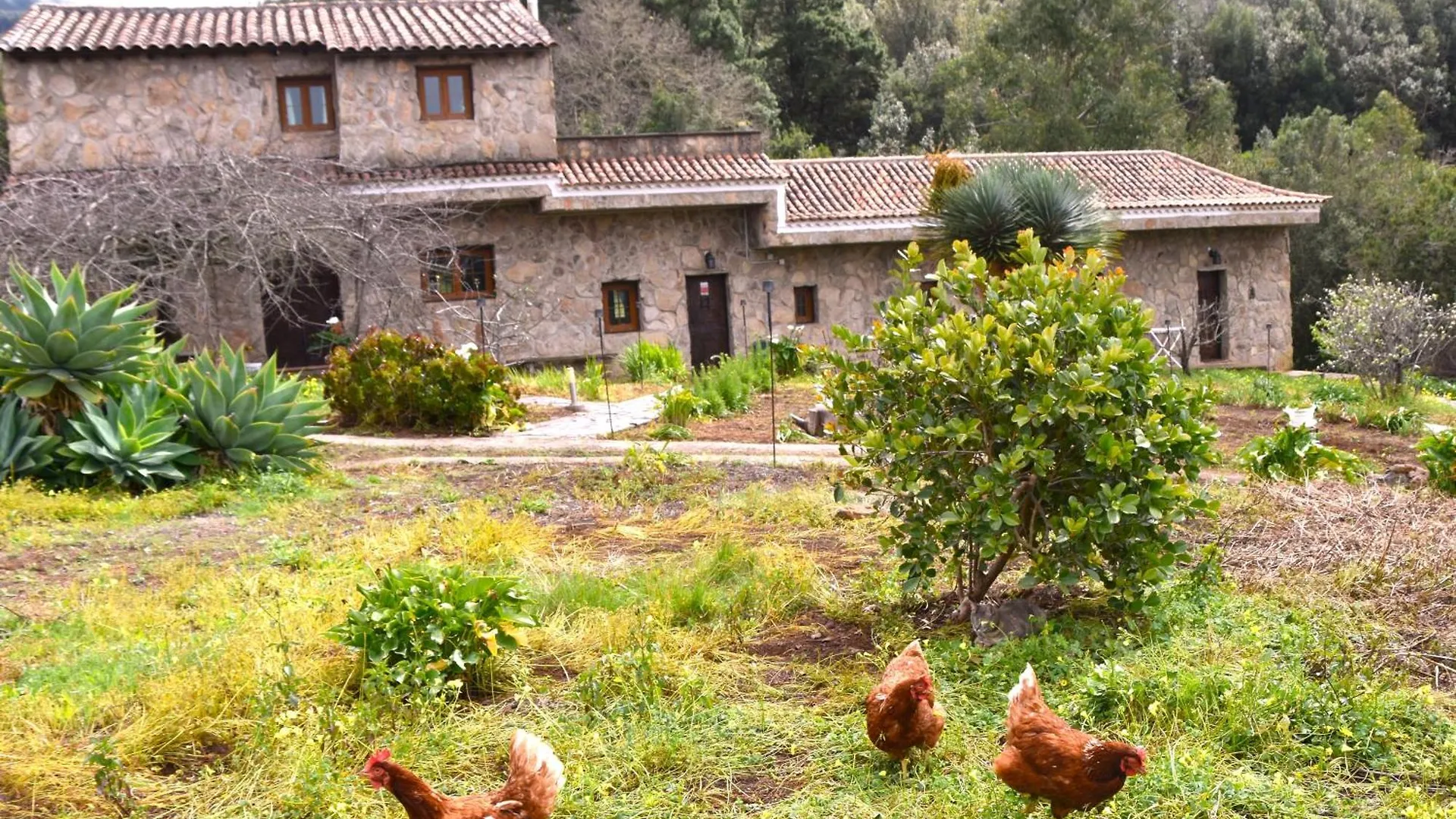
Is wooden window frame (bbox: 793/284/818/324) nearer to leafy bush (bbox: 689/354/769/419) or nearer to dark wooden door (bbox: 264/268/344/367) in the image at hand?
leafy bush (bbox: 689/354/769/419)

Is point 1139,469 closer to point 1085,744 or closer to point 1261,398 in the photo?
point 1085,744

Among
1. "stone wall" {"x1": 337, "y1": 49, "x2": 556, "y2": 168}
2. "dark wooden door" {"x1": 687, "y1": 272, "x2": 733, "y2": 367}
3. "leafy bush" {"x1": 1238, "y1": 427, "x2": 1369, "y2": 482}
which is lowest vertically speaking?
"leafy bush" {"x1": 1238, "y1": 427, "x2": 1369, "y2": 482}

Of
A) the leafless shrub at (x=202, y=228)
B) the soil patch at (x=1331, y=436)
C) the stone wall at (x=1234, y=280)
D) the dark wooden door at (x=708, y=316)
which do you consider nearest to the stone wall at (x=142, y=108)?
the leafless shrub at (x=202, y=228)

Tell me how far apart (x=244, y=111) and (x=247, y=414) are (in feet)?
43.0

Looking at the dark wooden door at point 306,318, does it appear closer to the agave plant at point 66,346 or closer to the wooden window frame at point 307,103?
the wooden window frame at point 307,103

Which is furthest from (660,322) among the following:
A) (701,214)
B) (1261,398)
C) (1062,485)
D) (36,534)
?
(1062,485)

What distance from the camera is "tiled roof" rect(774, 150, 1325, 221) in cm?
2358

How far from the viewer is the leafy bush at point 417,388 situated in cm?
1302

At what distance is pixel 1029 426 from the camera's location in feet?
17.5

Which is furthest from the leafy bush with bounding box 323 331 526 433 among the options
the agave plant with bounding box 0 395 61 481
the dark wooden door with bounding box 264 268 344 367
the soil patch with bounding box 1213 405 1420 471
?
the dark wooden door with bounding box 264 268 344 367

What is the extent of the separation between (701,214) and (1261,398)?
1059 centimetres

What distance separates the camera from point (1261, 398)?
1588cm

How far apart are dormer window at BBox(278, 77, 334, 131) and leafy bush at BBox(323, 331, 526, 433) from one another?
929 cm

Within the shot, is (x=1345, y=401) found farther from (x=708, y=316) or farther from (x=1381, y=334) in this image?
(x=708, y=316)
